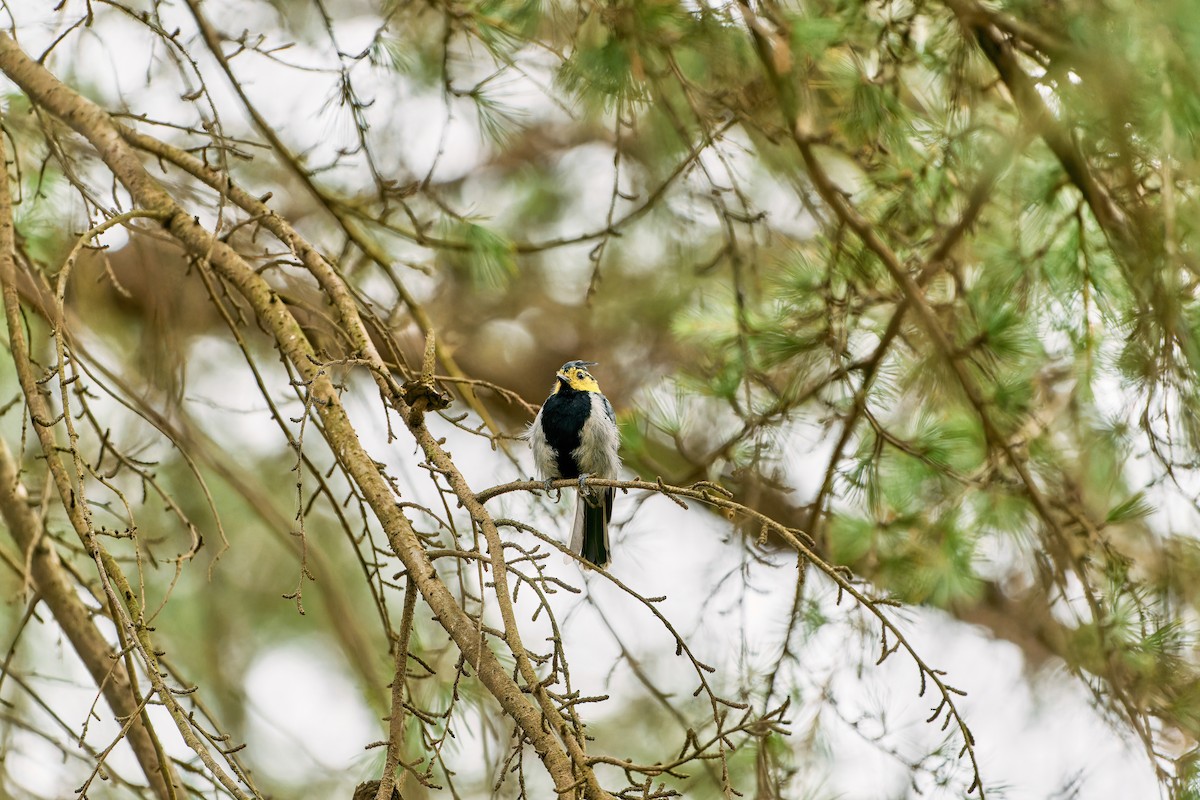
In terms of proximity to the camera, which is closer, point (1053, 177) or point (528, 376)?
point (1053, 177)

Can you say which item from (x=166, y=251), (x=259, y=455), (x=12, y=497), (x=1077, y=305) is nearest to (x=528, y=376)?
(x=259, y=455)

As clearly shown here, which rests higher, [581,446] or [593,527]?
[581,446]

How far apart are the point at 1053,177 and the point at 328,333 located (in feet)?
5.91

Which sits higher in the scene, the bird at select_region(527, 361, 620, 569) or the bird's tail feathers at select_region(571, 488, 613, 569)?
the bird at select_region(527, 361, 620, 569)

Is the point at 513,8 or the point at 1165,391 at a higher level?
the point at 513,8

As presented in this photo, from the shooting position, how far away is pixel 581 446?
341 cm

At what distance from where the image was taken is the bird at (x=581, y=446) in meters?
3.29

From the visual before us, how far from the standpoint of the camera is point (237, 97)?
8.82 ft

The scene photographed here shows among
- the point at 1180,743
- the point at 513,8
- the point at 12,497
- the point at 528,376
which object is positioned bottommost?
the point at 1180,743

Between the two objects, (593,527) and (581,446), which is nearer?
(593,527)

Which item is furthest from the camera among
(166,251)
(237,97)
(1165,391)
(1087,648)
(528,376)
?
(528,376)

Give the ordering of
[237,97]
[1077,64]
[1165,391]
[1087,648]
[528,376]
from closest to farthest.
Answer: [1077,64] < [1165,391] < [237,97] < [1087,648] < [528,376]

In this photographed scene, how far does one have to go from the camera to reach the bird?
3.29m

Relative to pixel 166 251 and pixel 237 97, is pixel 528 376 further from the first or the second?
pixel 237 97
